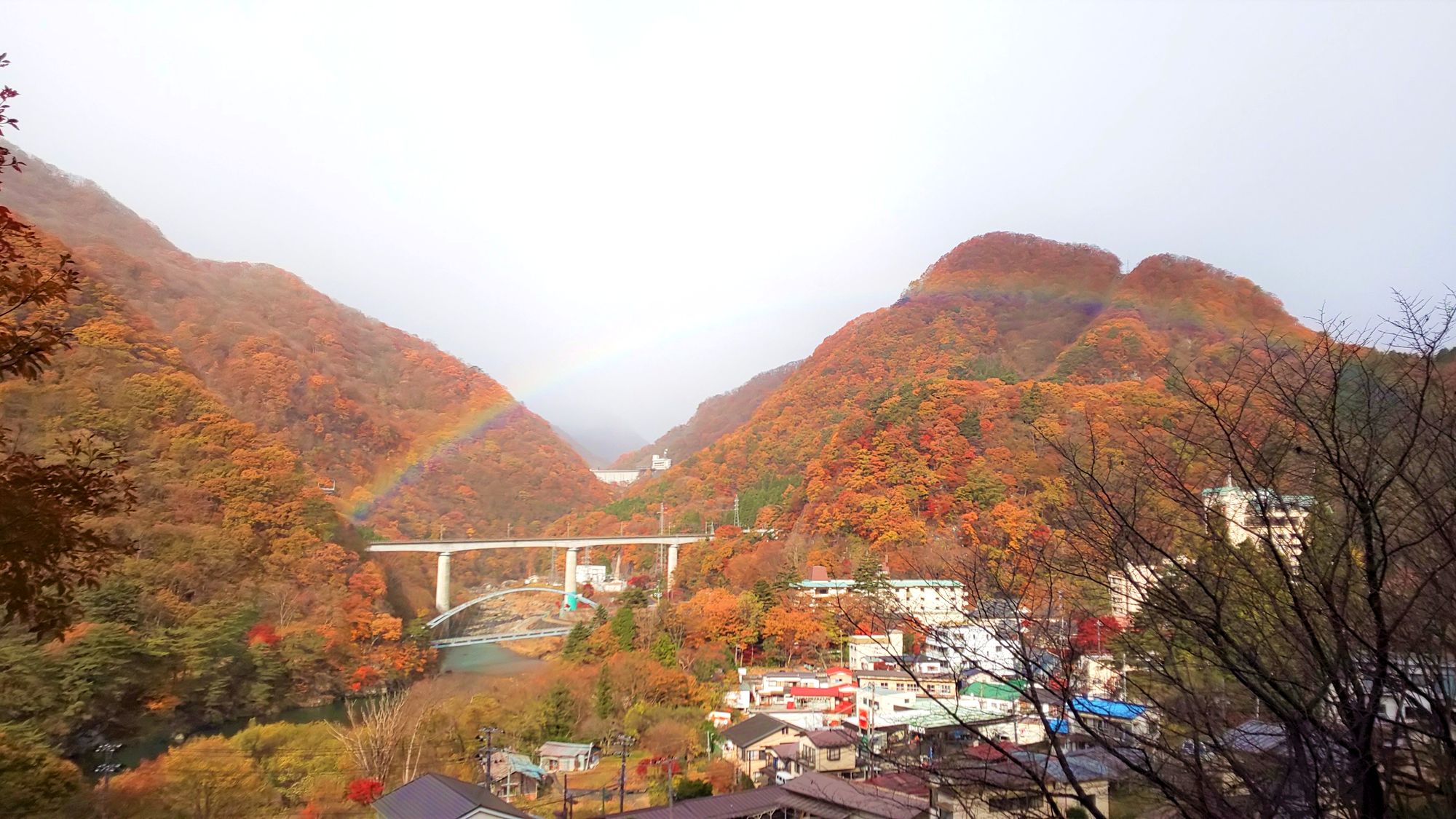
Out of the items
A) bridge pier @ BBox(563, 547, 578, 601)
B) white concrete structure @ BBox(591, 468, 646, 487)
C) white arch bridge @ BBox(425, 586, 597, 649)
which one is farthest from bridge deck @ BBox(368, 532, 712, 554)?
white concrete structure @ BBox(591, 468, 646, 487)

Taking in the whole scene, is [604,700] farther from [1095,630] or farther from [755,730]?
[1095,630]

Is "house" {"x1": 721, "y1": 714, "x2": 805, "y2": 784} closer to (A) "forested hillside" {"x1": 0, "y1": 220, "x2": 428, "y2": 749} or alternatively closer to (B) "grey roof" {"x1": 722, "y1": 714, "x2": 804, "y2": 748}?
(B) "grey roof" {"x1": 722, "y1": 714, "x2": 804, "y2": 748}

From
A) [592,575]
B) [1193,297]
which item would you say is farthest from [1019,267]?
[592,575]

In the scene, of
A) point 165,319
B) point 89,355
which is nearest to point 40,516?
point 89,355

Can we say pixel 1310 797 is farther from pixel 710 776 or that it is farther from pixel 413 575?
pixel 413 575

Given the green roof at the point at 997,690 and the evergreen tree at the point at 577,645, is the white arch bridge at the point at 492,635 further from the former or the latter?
the green roof at the point at 997,690
